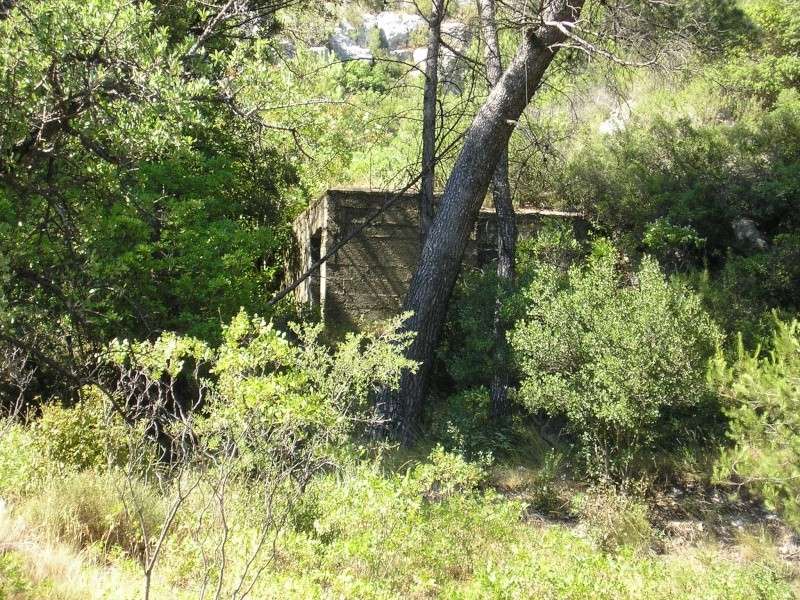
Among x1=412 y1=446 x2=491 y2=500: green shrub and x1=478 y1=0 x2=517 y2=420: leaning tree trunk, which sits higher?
x1=478 y1=0 x2=517 y2=420: leaning tree trunk

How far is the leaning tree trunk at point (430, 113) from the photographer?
9930mm

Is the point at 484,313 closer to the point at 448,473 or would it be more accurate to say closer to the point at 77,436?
the point at 448,473

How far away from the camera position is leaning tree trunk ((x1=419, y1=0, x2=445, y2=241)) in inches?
391

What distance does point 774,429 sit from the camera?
19.4 ft

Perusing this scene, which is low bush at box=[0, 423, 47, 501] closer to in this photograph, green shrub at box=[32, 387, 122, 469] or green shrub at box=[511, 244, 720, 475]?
green shrub at box=[32, 387, 122, 469]

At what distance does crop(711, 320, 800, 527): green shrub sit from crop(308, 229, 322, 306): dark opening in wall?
7.04 metres

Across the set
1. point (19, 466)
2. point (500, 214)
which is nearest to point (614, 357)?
point (500, 214)

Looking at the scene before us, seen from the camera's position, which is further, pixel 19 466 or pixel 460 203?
pixel 460 203

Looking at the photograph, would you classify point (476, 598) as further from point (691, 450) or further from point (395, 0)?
point (395, 0)

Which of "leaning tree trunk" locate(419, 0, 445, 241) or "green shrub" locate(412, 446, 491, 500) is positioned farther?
"leaning tree trunk" locate(419, 0, 445, 241)

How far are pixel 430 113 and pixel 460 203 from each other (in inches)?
73.3

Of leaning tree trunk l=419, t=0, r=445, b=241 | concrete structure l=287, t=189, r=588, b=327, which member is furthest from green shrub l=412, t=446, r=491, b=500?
concrete structure l=287, t=189, r=588, b=327

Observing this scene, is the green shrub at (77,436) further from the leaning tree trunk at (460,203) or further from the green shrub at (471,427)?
the green shrub at (471,427)

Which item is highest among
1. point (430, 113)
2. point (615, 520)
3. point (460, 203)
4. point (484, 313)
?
point (430, 113)
